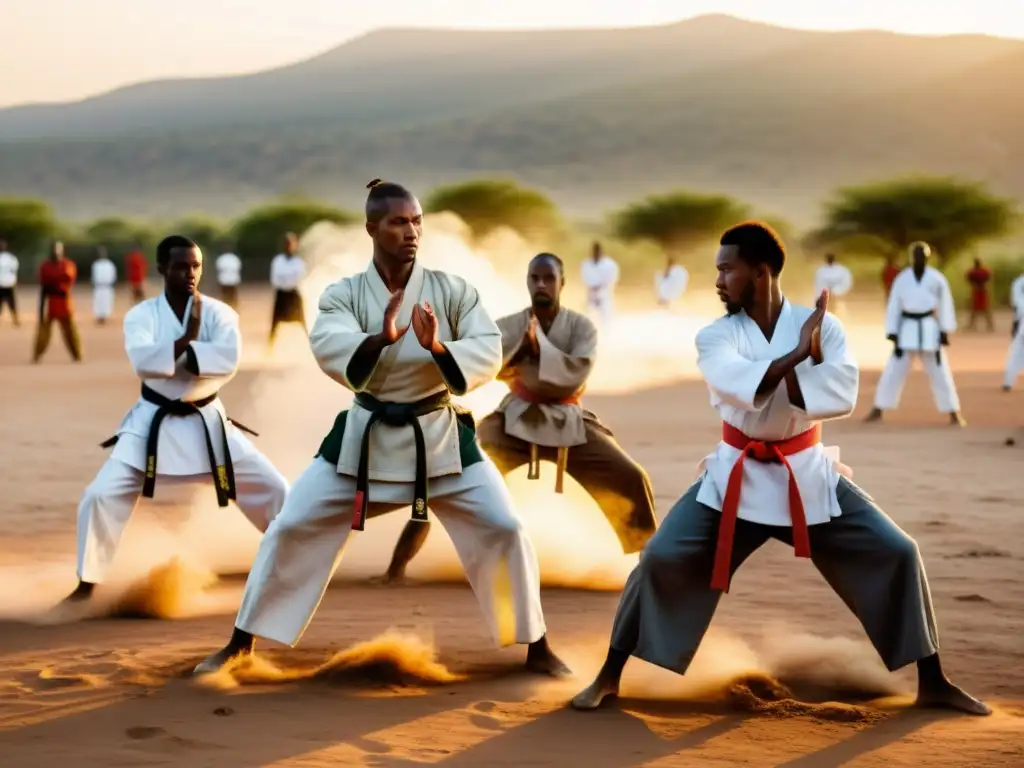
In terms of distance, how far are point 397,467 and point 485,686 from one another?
35.8 inches

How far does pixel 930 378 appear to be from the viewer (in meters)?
14.8

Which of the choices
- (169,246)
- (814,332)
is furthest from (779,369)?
(169,246)

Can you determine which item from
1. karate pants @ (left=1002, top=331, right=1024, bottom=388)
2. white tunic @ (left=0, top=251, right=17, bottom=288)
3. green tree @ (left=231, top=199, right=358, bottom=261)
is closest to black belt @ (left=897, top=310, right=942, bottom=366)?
karate pants @ (left=1002, top=331, right=1024, bottom=388)

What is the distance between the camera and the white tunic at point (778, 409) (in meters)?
5.05

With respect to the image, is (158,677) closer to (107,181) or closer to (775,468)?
(775,468)

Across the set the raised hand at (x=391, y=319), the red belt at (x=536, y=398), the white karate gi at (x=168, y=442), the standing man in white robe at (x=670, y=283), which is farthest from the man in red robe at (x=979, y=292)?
the raised hand at (x=391, y=319)

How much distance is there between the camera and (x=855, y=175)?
116 meters

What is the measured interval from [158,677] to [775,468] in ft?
8.16

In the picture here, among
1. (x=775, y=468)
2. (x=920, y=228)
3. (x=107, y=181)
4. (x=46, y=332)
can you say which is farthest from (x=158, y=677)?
(x=107, y=181)

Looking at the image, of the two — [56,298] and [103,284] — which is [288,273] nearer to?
[56,298]

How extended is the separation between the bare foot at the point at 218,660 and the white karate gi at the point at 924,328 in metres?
10.2

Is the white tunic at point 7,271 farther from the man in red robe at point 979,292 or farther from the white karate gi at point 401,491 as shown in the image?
the white karate gi at point 401,491

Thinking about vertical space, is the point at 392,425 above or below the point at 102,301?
below

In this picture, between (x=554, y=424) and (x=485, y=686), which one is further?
(x=554, y=424)
